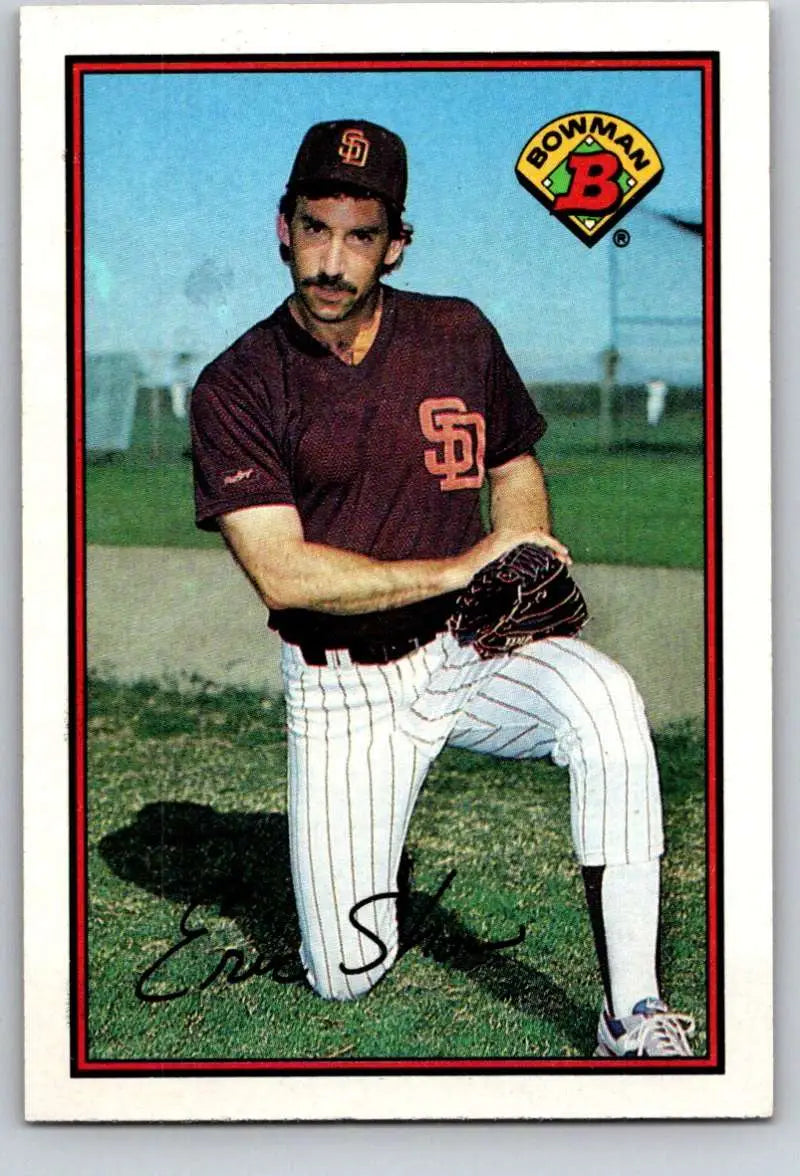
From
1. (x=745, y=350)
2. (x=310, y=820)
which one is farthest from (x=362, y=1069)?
(x=745, y=350)

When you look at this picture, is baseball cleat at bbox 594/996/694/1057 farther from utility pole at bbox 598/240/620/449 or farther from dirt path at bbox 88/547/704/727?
utility pole at bbox 598/240/620/449

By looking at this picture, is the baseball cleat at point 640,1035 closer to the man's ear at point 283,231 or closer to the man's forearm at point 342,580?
the man's forearm at point 342,580

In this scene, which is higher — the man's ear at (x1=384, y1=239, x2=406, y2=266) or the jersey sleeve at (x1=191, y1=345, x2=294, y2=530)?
the man's ear at (x1=384, y1=239, x2=406, y2=266)

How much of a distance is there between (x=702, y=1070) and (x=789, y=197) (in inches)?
51.2

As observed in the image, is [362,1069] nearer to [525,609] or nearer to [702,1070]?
[702,1070]

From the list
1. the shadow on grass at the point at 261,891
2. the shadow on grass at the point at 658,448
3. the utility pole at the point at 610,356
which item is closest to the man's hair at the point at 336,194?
the utility pole at the point at 610,356

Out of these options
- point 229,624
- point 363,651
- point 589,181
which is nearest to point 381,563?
point 363,651

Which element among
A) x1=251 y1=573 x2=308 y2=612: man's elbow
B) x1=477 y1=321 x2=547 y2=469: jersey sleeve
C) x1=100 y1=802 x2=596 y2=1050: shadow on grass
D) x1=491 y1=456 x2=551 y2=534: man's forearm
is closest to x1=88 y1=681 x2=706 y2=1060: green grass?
x1=100 y1=802 x2=596 y2=1050: shadow on grass

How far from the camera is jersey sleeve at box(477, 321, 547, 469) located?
108 inches

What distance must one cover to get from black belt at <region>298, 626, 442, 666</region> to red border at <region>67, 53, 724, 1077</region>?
0.33 meters

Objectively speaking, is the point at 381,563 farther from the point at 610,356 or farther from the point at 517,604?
the point at 610,356

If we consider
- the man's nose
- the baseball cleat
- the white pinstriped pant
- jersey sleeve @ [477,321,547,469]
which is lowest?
the baseball cleat

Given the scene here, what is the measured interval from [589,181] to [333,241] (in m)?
0.39

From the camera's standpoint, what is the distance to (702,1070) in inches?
108
